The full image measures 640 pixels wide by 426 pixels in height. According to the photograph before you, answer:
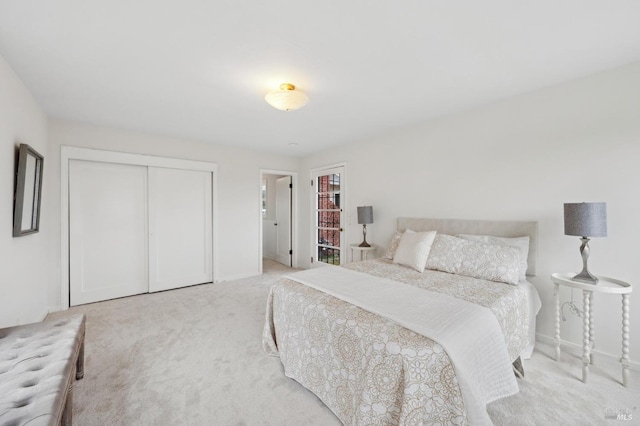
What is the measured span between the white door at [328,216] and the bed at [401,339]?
2107mm

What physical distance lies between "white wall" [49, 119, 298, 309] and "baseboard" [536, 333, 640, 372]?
4.06 meters

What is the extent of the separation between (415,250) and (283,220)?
141 inches

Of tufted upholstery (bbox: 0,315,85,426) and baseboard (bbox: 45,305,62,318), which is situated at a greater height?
tufted upholstery (bbox: 0,315,85,426)

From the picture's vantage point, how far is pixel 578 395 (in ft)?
5.52

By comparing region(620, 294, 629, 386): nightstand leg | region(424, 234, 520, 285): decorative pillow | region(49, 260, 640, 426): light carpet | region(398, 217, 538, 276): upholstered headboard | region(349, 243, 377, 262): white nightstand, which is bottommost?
region(49, 260, 640, 426): light carpet

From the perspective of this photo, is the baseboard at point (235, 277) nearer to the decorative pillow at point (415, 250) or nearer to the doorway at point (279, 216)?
the doorway at point (279, 216)

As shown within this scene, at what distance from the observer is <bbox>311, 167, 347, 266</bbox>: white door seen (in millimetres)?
4477

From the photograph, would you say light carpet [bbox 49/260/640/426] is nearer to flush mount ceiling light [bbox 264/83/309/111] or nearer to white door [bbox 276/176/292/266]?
flush mount ceiling light [bbox 264/83/309/111]

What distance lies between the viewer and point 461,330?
1.35 metres

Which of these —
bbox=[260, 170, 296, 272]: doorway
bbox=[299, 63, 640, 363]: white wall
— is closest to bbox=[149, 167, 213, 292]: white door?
bbox=[260, 170, 296, 272]: doorway

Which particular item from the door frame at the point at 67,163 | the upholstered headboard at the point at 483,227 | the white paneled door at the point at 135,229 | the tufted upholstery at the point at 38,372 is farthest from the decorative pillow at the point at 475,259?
the door frame at the point at 67,163

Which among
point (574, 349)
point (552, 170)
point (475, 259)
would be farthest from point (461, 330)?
point (552, 170)

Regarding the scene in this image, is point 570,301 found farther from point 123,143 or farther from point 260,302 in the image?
point 123,143

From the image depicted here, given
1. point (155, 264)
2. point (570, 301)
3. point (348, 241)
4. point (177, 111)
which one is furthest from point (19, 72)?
point (570, 301)
